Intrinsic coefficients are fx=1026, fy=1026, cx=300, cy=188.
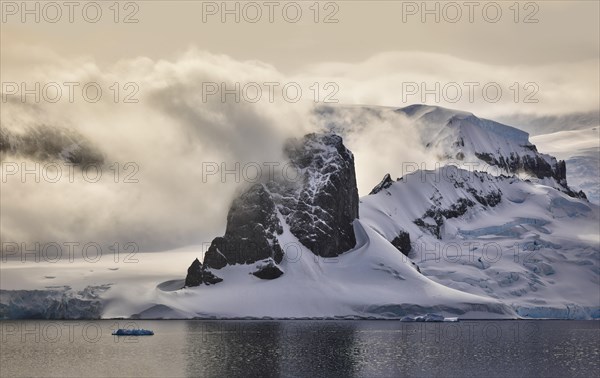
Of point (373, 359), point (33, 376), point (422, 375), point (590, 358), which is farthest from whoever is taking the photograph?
point (590, 358)

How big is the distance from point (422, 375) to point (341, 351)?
42.0m

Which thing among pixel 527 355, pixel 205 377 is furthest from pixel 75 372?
pixel 527 355

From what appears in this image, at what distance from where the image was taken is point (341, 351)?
19688 centimetres

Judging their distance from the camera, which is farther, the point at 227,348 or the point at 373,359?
the point at 227,348

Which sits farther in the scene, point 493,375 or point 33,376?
point 493,375

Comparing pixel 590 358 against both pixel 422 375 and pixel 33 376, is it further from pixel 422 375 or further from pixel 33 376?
pixel 33 376

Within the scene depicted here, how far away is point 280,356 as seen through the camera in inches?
7229

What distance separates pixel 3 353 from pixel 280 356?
49.4 m

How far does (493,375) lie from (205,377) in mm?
45683

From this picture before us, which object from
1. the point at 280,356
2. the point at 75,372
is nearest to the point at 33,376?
the point at 75,372

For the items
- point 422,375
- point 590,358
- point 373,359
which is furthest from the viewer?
point 590,358

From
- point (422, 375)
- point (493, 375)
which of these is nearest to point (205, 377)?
point (422, 375)

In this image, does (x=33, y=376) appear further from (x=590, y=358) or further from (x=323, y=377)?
(x=590, y=358)

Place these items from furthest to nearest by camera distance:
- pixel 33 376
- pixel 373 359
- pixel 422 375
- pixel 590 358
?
pixel 590 358 < pixel 373 359 < pixel 422 375 < pixel 33 376
